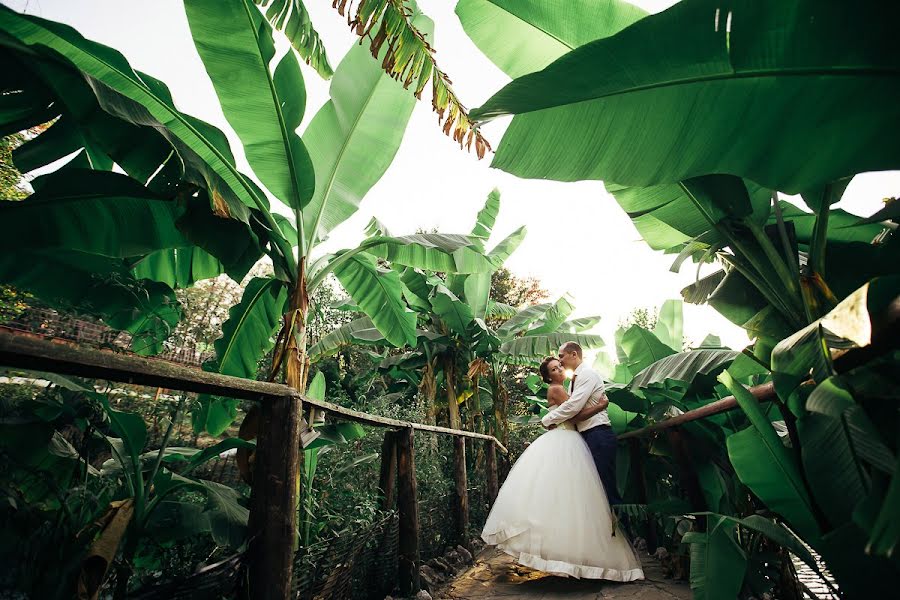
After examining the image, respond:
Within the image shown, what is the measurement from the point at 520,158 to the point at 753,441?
1.26 meters

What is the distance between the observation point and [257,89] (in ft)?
8.82

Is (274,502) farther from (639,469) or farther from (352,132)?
(639,469)

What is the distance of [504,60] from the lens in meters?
2.17

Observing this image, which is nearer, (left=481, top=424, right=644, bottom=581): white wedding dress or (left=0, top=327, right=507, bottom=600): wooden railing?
(left=0, top=327, right=507, bottom=600): wooden railing

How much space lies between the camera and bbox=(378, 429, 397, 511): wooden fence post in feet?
9.89

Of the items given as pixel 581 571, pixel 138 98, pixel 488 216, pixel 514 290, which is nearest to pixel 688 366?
pixel 581 571

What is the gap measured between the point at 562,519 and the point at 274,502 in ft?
7.33

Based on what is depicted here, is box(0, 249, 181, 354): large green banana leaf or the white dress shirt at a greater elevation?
box(0, 249, 181, 354): large green banana leaf

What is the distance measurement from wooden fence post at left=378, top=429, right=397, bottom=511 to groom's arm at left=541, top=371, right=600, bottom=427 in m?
1.27

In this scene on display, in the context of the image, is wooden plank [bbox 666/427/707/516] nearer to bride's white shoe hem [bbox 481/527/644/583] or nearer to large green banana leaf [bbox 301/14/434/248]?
bride's white shoe hem [bbox 481/527/644/583]

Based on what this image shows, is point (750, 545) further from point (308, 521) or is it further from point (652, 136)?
point (308, 521)

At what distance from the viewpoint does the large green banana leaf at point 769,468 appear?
Result: 1383 millimetres

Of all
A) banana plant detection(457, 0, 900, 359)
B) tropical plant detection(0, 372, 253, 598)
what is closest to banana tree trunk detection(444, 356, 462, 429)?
tropical plant detection(0, 372, 253, 598)

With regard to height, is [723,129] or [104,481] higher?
[723,129]
